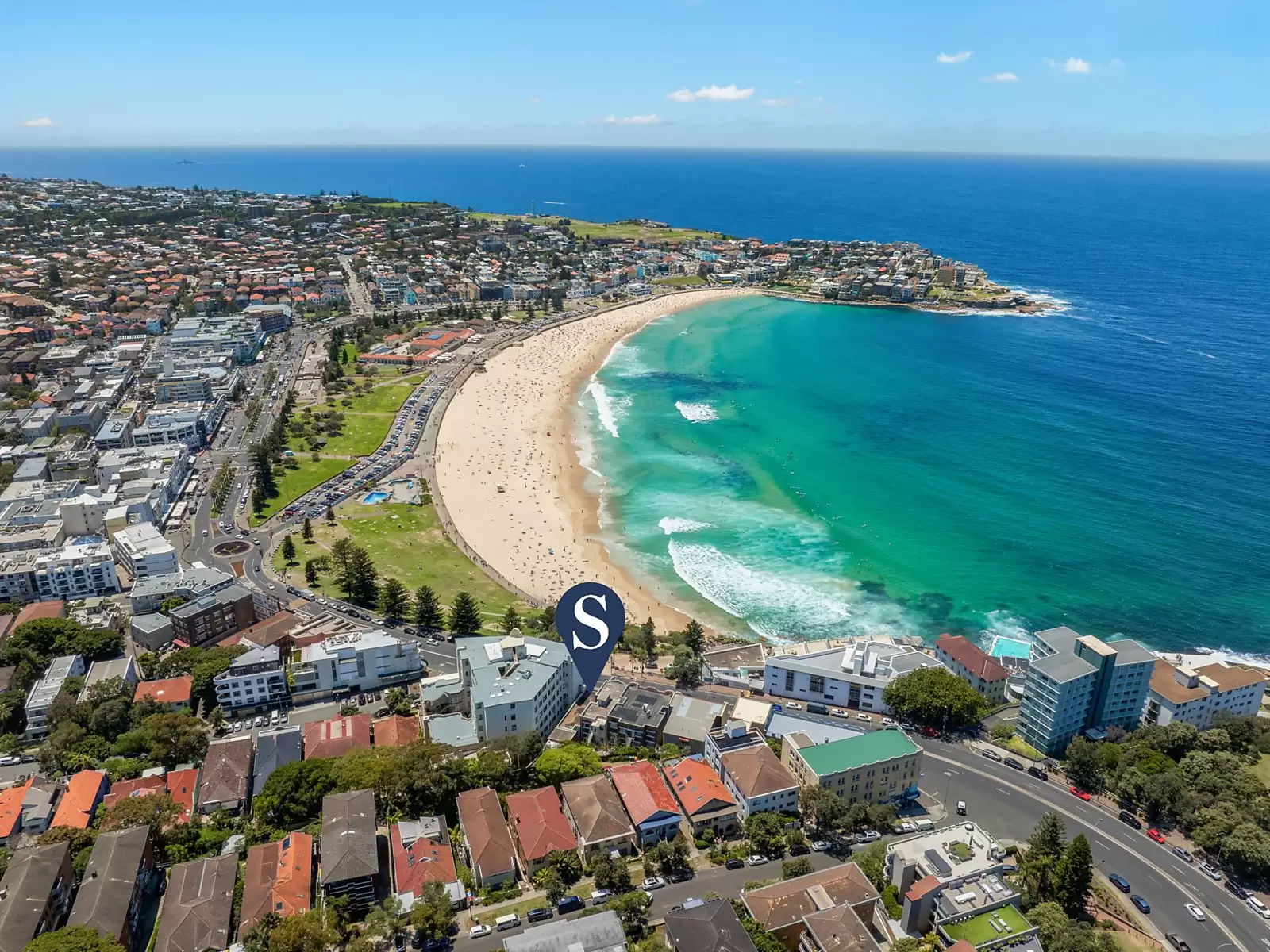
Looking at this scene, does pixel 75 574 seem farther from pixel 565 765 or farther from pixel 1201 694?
pixel 1201 694

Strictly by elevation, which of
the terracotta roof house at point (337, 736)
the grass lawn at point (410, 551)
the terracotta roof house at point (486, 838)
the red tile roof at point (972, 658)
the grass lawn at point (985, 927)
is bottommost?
the grass lawn at point (410, 551)

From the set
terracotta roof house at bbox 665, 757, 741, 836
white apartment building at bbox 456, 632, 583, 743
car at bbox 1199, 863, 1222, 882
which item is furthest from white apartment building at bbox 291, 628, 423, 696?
car at bbox 1199, 863, 1222, 882

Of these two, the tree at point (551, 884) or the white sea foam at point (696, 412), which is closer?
the tree at point (551, 884)

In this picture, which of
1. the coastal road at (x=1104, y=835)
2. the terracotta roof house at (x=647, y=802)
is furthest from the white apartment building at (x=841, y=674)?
the terracotta roof house at (x=647, y=802)

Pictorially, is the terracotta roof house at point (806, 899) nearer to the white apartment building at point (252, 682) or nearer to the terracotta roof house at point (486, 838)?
the terracotta roof house at point (486, 838)

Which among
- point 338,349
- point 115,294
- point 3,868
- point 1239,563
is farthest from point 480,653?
point 115,294

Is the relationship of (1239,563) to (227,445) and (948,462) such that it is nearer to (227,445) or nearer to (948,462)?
(948,462)
